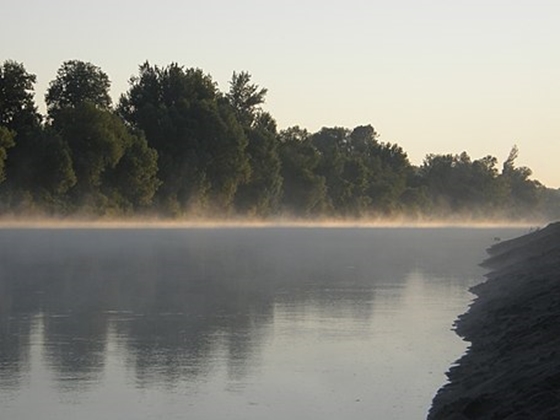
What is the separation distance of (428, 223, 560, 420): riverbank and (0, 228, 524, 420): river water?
406 mm

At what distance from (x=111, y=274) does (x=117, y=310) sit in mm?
10294

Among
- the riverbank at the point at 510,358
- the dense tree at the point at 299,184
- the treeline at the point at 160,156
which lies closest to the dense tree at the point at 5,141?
the treeline at the point at 160,156

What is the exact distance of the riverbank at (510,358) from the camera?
1114 centimetres

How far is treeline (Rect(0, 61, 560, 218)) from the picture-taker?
79.9 metres

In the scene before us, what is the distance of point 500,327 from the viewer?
18125 millimetres

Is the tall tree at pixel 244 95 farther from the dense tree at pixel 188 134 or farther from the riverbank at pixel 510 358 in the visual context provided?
the riverbank at pixel 510 358

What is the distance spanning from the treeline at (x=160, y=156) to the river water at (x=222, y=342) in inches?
1809

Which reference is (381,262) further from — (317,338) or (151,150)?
(151,150)

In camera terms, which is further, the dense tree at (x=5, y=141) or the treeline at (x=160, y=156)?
the treeline at (x=160, y=156)

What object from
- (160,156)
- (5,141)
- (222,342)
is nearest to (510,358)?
(222,342)

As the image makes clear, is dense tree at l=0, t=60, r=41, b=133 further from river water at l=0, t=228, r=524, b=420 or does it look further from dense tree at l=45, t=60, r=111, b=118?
river water at l=0, t=228, r=524, b=420

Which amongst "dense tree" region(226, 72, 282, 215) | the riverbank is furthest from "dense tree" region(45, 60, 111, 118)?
the riverbank

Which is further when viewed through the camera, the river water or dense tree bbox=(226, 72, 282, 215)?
dense tree bbox=(226, 72, 282, 215)

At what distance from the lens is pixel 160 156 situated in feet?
313
